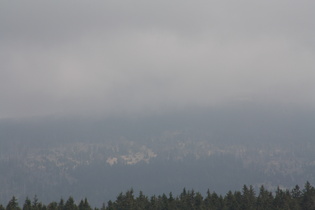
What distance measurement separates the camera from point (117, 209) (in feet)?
417

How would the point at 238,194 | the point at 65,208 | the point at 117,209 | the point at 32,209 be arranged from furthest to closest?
Answer: the point at 238,194 → the point at 117,209 → the point at 65,208 → the point at 32,209

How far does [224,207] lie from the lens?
125500mm

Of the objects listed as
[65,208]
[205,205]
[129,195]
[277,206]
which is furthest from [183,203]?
[65,208]

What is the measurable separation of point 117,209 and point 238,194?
4347cm

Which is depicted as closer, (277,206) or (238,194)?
(277,206)

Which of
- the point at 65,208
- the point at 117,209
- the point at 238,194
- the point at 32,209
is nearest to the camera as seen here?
the point at 32,209

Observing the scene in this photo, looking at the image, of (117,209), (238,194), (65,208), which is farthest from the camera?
(238,194)

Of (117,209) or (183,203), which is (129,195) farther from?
(183,203)

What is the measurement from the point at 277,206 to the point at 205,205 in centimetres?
2242

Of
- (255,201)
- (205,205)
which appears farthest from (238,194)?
(205,205)

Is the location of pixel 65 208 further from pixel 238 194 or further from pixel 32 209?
pixel 238 194

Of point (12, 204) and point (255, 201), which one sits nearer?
point (12, 204)

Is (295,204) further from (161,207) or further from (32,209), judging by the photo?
(32,209)

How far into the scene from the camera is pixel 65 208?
11931 cm
